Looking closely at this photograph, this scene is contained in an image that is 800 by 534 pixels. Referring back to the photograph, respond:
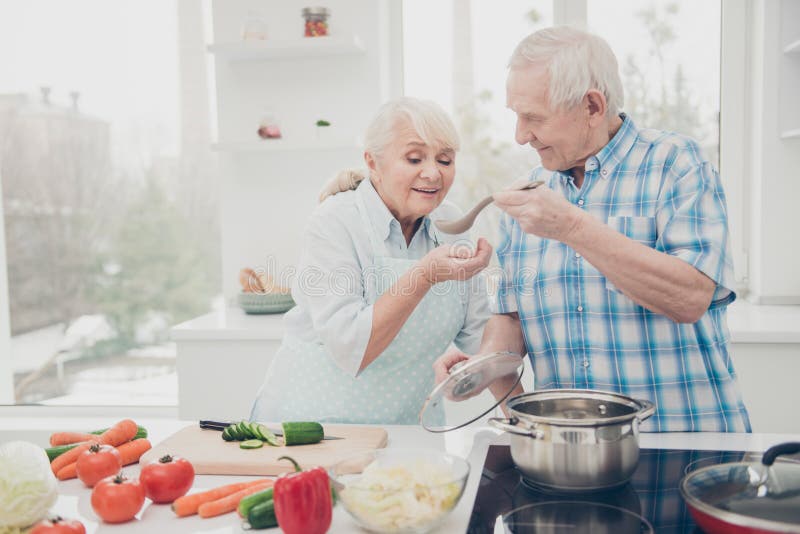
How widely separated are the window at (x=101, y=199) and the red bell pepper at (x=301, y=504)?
270 cm

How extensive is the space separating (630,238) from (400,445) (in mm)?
637

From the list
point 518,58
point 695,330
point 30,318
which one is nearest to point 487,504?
point 695,330

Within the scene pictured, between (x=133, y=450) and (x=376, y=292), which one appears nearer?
(x=133, y=450)

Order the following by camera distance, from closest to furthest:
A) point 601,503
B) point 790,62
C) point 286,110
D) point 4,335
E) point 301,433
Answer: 1. point 601,503
2. point 301,433
3. point 790,62
4. point 286,110
5. point 4,335

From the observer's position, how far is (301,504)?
1069 millimetres

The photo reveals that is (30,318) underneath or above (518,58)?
underneath

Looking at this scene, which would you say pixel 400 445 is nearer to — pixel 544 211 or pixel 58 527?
pixel 544 211

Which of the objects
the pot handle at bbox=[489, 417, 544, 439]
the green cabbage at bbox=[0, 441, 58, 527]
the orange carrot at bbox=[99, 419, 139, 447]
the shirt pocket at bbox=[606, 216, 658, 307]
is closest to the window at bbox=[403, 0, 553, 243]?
the shirt pocket at bbox=[606, 216, 658, 307]

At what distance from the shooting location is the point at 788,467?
3.51 feet

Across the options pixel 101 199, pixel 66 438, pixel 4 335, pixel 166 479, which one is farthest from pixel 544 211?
pixel 4 335

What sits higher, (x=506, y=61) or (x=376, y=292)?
(x=506, y=61)

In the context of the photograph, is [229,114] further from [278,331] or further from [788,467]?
[788,467]

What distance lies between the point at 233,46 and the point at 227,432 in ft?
6.93

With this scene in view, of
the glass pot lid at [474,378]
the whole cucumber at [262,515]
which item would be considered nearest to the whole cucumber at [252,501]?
the whole cucumber at [262,515]
